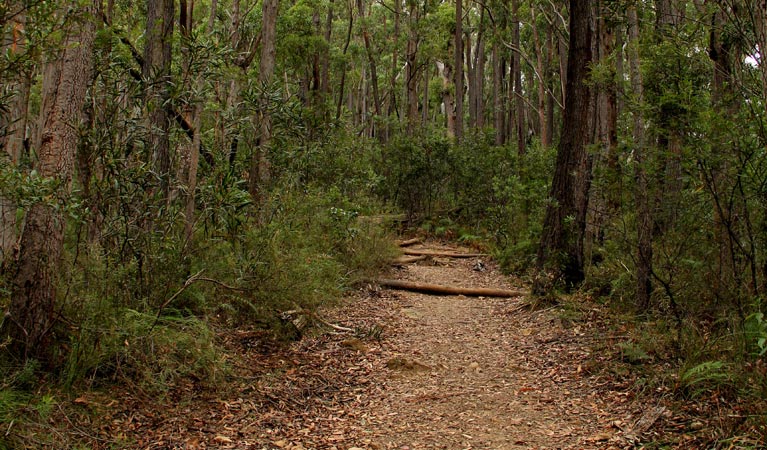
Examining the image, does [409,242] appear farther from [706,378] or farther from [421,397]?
[706,378]

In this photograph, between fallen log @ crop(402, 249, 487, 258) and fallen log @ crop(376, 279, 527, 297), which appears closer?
fallen log @ crop(376, 279, 527, 297)

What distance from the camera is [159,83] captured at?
5426 mm

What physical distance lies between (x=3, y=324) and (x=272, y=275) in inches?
106

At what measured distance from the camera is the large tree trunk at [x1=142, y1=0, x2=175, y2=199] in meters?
5.43

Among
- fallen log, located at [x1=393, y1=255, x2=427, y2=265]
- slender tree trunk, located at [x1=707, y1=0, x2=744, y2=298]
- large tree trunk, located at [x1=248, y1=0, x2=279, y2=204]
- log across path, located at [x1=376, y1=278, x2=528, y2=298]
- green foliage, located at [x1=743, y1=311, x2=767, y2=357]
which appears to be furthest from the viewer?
fallen log, located at [x1=393, y1=255, x2=427, y2=265]

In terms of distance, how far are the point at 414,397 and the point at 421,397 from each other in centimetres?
6

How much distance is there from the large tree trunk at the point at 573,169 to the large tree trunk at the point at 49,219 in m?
5.90

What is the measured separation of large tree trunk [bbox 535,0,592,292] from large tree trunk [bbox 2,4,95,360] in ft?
19.4

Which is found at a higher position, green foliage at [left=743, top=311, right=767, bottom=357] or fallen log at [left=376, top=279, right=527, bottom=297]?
green foliage at [left=743, top=311, right=767, bottom=357]

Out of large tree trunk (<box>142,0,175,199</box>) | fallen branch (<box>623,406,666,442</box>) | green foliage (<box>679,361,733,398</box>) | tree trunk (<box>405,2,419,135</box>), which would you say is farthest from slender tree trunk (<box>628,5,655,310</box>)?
tree trunk (<box>405,2,419,135</box>)

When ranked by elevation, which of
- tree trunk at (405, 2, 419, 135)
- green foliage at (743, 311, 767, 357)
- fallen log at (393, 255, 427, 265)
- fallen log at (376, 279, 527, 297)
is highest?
tree trunk at (405, 2, 419, 135)

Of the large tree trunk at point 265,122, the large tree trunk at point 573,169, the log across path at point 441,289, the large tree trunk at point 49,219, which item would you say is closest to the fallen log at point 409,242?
the log across path at point 441,289

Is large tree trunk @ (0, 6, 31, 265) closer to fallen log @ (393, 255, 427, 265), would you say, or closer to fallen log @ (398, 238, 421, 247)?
fallen log @ (393, 255, 427, 265)

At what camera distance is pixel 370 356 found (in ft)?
20.4
